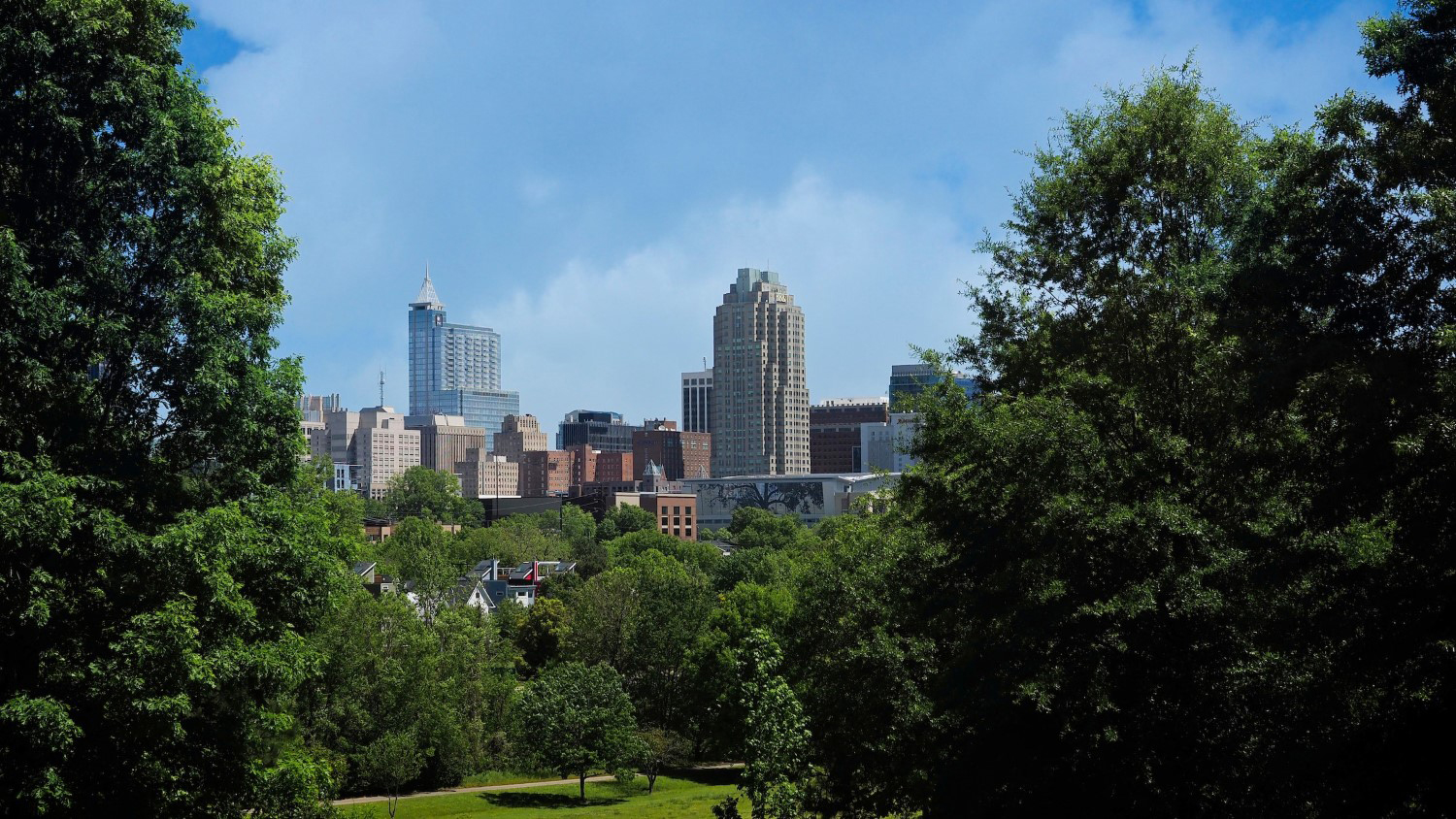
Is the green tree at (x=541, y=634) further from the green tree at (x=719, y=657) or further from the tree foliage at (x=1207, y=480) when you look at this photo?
the tree foliage at (x=1207, y=480)

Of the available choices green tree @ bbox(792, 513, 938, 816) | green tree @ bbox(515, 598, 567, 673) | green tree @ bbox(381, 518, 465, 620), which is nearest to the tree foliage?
green tree @ bbox(792, 513, 938, 816)

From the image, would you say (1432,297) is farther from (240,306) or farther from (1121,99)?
(240,306)

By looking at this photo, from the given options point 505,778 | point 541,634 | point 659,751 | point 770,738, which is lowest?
point 505,778

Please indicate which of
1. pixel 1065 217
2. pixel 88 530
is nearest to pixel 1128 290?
pixel 1065 217

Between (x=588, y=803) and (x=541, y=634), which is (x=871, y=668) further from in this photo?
(x=541, y=634)

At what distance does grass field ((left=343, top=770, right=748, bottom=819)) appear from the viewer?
50.1 meters

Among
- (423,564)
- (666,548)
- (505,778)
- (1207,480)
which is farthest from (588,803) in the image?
(666,548)

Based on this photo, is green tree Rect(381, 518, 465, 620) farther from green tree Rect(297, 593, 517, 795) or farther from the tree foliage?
the tree foliage

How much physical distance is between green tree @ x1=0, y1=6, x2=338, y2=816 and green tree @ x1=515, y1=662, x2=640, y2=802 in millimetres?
39753

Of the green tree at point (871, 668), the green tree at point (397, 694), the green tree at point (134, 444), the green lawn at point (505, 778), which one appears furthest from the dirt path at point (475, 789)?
the green tree at point (134, 444)

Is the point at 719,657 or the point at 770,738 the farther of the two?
the point at 719,657

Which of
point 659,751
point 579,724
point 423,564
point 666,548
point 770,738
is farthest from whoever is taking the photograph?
point 666,548

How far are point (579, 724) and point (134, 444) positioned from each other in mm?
43380

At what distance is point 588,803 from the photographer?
57844 millimetres
